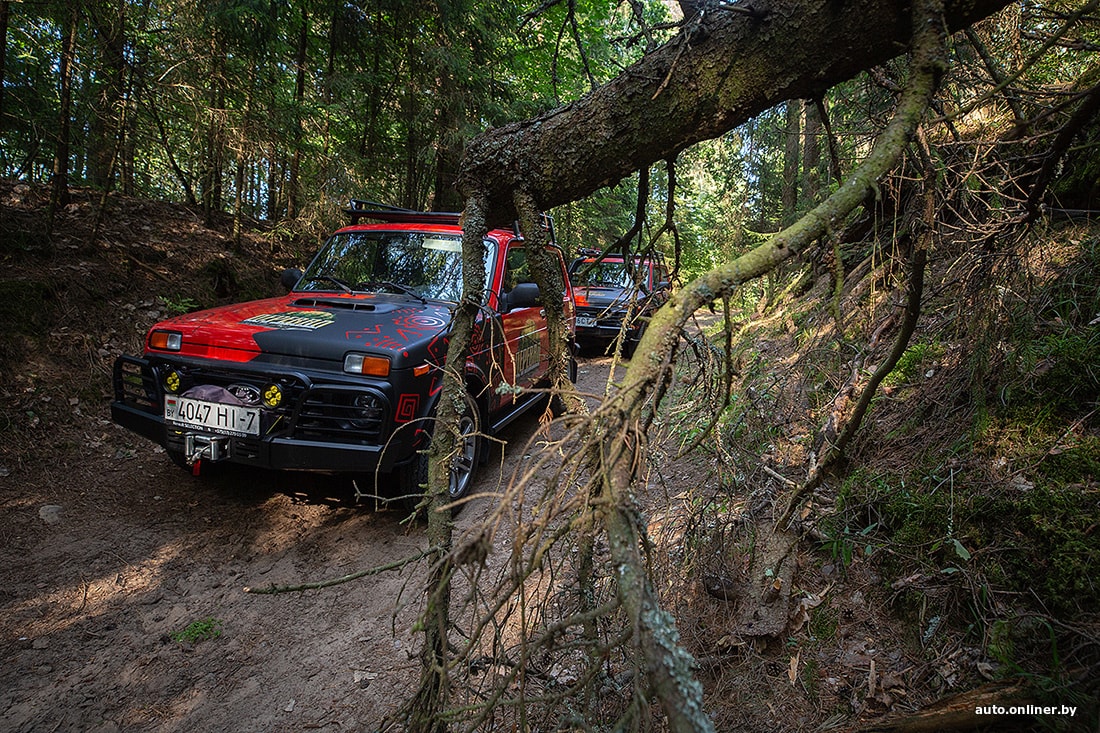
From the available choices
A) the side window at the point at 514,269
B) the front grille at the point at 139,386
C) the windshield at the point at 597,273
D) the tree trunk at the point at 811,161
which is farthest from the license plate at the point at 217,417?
the tree trunk at the point at 811,161

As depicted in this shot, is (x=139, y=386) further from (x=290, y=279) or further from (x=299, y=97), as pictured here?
(x=299, y=97)

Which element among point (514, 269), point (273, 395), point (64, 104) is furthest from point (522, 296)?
point (64, 104)

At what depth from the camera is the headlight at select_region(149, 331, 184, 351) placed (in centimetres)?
362

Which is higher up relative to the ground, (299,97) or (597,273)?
(299,97)

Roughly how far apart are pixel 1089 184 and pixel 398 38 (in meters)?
9.77

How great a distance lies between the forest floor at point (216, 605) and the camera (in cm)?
218

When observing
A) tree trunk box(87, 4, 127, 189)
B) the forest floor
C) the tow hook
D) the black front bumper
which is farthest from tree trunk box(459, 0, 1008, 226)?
tree trunk box(87, 4, 127, 189)

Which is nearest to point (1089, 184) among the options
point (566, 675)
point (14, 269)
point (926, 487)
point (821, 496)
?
point (926, 487)

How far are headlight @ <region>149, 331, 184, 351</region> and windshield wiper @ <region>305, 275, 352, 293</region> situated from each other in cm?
127

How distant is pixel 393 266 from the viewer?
4656mm

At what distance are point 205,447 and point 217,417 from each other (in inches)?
7.8

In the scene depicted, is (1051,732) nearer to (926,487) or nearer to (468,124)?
(926,487)

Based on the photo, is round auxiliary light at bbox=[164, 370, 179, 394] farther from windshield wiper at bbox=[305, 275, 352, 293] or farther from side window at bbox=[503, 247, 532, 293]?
side window at bbox=[503, 247, 532, 293]

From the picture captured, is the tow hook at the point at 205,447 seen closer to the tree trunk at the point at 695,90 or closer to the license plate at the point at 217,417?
the license plate at the point at 217,417
